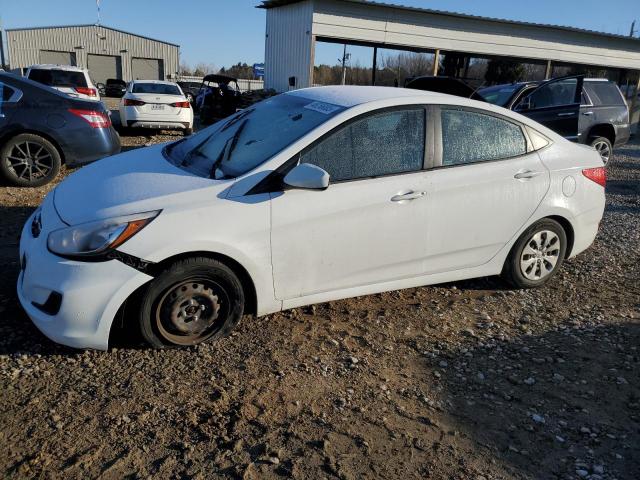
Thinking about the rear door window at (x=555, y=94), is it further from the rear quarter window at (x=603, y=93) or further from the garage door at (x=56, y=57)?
the garage door at (x=56, y=57)

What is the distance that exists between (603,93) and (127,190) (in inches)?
413

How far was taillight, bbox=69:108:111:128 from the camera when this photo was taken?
7.07m

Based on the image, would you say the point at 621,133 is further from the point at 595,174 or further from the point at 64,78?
the point at 64,78

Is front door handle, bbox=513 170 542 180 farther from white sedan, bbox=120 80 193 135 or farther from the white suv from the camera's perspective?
the white suv

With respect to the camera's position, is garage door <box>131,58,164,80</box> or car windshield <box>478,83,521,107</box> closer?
car windshield <box>478,83,521,107</box>

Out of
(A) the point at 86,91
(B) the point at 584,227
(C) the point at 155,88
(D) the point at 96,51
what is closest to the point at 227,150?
(B) the point at 584,227

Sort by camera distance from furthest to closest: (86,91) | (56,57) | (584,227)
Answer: (56,57) < (86,91) < (584,227)

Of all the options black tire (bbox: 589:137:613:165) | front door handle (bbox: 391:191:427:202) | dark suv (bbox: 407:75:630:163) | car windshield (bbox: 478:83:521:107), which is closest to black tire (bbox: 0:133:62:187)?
front door handle (bbox: 391:191:427:202)

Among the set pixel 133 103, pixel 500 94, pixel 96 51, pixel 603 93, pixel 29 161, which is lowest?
pixel 29 161

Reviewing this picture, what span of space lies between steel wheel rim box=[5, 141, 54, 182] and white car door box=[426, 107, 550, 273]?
541 centimetres

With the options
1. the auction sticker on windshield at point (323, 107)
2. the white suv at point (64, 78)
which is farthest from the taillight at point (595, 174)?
the white suv at point (64, 78)

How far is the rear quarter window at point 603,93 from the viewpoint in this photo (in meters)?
10.6

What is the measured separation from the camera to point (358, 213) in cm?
362

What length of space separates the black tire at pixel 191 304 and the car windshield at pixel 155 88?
11.3m
